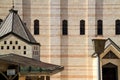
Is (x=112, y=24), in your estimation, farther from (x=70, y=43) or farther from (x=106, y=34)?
(x=70, y=43)

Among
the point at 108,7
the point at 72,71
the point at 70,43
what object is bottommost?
the point at 72,71

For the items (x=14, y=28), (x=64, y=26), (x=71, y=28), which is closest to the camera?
(x=14, y=28)

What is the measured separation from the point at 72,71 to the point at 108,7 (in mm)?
5048

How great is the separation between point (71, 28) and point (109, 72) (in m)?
4.00

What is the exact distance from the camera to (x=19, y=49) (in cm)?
2295

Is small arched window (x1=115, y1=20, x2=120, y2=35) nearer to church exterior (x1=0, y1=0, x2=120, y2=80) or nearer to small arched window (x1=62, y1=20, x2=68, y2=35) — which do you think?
church exterior (x1=0, y1=0, x2=120, y2=80)

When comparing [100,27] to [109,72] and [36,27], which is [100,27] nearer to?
[109,72]

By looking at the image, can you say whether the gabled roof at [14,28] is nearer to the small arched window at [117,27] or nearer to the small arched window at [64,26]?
the small arched window at [64,26]

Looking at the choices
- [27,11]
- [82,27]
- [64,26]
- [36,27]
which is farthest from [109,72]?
[27,11]

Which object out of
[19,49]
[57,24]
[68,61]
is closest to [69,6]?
[57,24]

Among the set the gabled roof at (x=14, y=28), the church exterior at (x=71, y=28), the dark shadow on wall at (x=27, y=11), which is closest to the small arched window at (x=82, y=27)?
the church exterior at (x=71, y=28)

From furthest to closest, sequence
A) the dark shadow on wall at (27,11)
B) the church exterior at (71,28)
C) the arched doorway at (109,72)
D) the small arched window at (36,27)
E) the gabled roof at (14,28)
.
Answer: the small arched window at (36,27)
the dark shadow on wall at (27,11)
the church exterior at (71,28)
the arched doorway at (109,72)
the gabled roof at (14,28)

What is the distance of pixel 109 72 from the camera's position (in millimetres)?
30891

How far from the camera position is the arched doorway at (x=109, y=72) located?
99.5 ft
